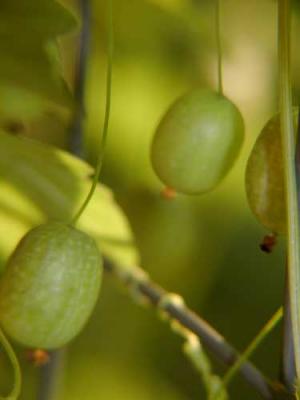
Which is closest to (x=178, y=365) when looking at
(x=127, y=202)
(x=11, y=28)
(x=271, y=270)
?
(x=271, y=270)

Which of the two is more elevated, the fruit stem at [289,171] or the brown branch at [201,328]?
the fruit stem at [289,171]

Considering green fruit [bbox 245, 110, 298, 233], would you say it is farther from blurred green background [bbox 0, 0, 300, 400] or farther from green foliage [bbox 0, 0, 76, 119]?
blurred green background [bbox 0, 0, 300, 400]

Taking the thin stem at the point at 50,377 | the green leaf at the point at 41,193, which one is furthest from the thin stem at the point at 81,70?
the thin stem at the point at 50,377

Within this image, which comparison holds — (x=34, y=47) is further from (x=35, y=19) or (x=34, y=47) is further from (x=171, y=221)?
(x=171, y=221)

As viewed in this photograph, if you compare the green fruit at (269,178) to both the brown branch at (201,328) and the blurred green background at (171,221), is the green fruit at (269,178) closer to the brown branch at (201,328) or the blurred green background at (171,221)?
the brown branch at (201,328)

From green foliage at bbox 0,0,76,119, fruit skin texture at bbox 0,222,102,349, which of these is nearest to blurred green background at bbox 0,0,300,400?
green foliage at bbox 0,0,76,119
